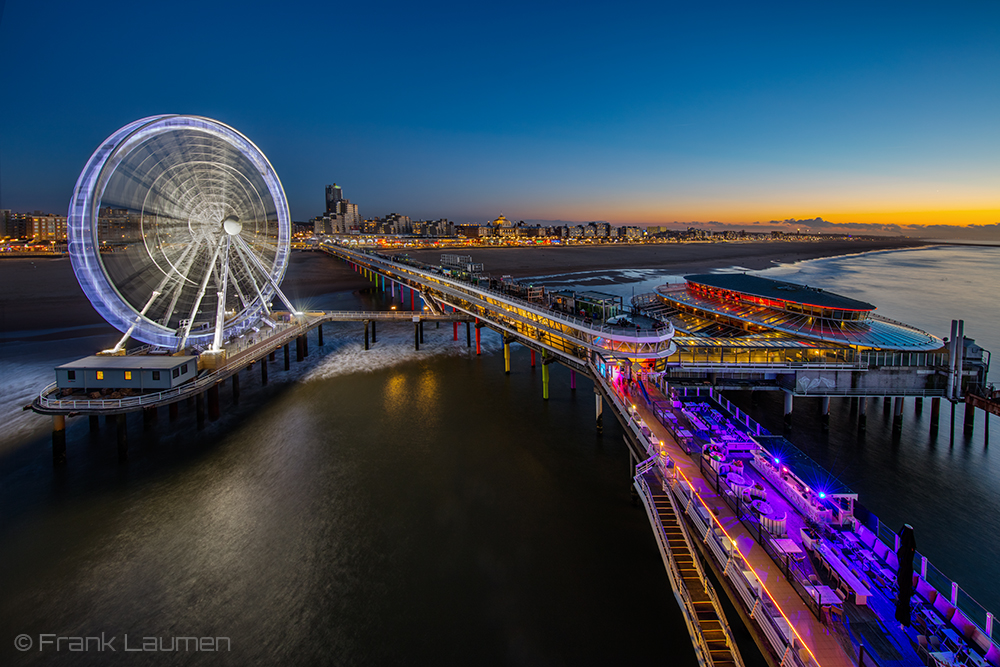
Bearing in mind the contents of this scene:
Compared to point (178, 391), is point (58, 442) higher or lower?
lower

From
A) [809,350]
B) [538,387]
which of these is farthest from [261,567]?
[809,350]

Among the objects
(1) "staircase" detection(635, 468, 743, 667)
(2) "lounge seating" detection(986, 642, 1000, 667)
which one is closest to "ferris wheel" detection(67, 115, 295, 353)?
(1) "staircase" detection(635, 468, 743, 667)

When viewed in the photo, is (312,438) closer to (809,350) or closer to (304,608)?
(304,608)

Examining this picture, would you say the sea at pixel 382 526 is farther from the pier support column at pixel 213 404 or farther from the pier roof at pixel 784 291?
the pier roof at pixel 784 291

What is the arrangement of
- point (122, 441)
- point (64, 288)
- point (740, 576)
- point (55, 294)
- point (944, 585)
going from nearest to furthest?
point (740, 576) → point (944, 585) → point (122, 441) → point (55, 294) → point (64, 288)

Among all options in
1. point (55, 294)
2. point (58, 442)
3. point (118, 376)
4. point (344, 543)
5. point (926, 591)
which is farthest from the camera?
point (55, 294)

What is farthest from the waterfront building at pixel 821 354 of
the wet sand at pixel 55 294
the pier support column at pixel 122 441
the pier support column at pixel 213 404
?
the wet sand at pixel 55 294

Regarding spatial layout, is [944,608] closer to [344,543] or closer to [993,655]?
[993,655]

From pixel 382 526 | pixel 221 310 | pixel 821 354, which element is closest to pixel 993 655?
pixel 382 526
